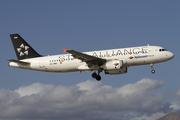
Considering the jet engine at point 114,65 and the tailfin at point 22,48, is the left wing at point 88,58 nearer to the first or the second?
the jet engine at point 114,65

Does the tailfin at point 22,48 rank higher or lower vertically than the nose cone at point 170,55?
higher

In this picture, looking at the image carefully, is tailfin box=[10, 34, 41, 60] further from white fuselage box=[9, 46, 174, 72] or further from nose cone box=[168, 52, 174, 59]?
nose cone box=[168, 52, 174, 59]

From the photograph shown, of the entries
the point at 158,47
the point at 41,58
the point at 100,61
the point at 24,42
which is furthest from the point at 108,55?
the point at 24,42

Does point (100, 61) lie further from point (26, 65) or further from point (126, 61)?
point (26, 65)

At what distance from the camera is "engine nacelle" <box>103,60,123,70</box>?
146ft

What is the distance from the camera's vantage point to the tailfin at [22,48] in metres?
50.6

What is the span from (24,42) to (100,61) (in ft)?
52.8

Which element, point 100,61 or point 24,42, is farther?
point 24,42

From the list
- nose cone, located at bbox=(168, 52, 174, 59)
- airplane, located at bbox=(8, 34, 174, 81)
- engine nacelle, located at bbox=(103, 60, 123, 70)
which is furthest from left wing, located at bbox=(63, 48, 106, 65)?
nose cone, located at bbox=(168, 52, 174, 59)

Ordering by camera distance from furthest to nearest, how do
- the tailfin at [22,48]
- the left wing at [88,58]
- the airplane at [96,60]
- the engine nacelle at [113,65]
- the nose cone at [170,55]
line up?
the tailfin at [22,48], the nose cone at [170,55], the airplane at [96,60], the engine nacelle at [113,65], the left wing at [88,58]

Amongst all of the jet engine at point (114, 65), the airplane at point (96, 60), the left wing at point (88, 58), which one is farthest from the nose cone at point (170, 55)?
the left wing at point (88, 58)

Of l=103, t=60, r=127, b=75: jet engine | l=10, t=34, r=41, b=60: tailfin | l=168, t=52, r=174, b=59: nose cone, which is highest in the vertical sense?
l=10, t=34, r=41, b=60: tailfin

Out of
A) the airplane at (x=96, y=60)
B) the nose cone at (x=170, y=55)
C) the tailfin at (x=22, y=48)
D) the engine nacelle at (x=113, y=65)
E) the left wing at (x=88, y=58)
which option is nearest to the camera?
the left wing at (x=88, y=58)

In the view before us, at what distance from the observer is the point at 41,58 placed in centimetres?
4928
